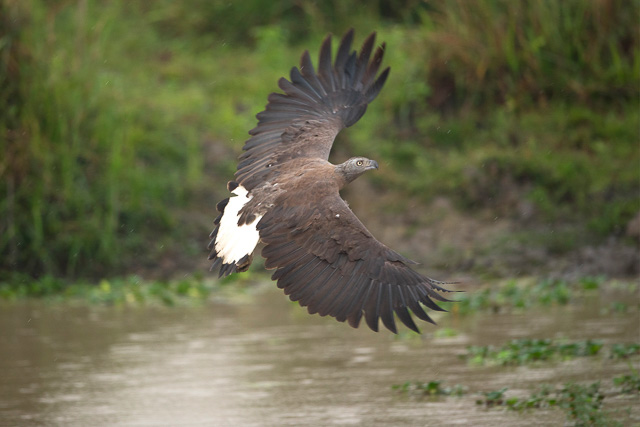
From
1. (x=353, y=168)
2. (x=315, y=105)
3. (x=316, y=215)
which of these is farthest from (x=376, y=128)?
(x=316, y=215)

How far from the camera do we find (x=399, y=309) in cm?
501

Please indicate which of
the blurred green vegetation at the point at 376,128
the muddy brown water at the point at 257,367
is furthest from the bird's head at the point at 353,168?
the blurred green vegetation at the point at 376,128

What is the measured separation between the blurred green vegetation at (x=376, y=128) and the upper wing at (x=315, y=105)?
318 cm

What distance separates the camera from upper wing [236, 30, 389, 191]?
6297 millimetres

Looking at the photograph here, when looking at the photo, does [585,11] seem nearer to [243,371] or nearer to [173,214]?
[173,214]

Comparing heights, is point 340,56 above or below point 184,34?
below

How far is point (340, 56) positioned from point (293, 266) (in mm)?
1780

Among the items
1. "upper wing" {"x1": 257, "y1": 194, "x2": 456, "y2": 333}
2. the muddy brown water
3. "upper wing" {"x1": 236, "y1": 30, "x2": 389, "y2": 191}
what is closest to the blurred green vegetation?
the muddy brown water

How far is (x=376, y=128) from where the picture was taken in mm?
10625

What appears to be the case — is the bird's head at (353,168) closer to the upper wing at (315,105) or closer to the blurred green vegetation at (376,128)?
the upper wing at (315,105)

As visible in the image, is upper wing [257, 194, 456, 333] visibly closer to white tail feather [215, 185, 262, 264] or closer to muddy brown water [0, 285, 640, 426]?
white tail feather [215, 185, 262, 264]

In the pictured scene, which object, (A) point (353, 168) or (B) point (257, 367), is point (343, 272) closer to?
(A) point (353, 168)

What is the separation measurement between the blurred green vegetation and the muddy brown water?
1.26 m

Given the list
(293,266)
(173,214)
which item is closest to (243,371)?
(293,266)
